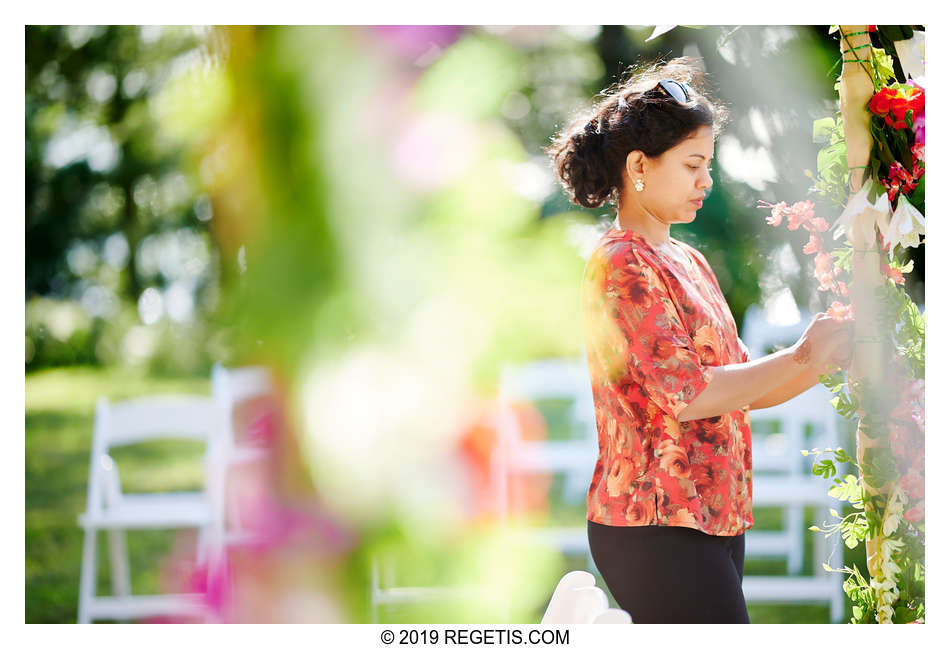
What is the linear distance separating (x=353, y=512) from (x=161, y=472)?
105 centimetres

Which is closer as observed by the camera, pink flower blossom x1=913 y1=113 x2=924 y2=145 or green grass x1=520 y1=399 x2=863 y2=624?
pink flower blossom x1=913 y1=113 x2=924 y2=145

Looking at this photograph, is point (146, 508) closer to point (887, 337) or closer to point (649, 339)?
point (649, 339)

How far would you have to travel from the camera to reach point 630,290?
1712 millimetres

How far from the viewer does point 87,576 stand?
264 centimetres

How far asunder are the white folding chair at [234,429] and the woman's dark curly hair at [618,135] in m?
1.24

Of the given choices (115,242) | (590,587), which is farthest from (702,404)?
(115,242)

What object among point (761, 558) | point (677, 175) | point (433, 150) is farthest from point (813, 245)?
point (761, 558)

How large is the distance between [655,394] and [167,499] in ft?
5.88

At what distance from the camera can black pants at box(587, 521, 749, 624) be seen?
1.72m

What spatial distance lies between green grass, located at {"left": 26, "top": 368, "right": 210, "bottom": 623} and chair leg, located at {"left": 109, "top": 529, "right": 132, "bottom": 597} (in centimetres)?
4

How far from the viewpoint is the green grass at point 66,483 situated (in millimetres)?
2463

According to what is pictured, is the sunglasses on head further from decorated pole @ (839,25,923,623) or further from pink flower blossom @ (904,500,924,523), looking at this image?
pink flower blossom @ (904,500,924,523)

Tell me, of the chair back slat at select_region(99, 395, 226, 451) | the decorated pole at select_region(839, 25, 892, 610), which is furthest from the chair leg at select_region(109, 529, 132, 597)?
the decorated pole at select_region(839, 25, 892, 610)

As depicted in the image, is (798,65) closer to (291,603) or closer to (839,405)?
(839,405)
